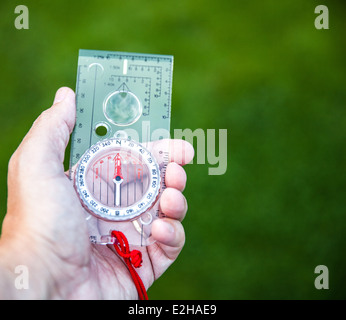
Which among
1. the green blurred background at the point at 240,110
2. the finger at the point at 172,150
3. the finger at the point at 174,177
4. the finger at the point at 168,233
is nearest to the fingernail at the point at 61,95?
the finger at the point at 172,150

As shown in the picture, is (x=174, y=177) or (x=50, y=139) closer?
(x=50, y=139)

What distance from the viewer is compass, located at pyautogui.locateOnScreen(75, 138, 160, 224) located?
1771 mm

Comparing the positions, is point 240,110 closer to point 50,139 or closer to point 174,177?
point 174,177

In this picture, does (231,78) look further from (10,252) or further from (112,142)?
(10,252)

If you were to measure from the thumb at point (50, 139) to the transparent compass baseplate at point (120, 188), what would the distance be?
0.14m

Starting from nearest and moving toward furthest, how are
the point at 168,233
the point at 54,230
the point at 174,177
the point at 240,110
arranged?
the point at 54,230 → the point at 168,233 → the point at 174,177 → the point at 240,110

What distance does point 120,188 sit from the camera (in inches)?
73.2

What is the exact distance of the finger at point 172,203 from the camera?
1755 millimetres

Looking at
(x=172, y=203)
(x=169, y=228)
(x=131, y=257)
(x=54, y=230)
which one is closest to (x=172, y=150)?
(x=172, y=203)

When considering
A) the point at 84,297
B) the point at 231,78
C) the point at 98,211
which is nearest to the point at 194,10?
the point at 231,78

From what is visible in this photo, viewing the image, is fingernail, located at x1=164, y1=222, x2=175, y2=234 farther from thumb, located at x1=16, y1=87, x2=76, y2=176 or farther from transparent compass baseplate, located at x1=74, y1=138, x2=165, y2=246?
thumb, located at x1=16, y1=87, x2=76, y2=176

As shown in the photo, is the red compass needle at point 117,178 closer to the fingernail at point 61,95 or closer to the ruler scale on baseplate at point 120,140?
the ruler scale on baseplate at point 120,140

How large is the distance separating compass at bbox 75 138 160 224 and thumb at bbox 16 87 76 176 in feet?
0.45

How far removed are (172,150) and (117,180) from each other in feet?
0.96
